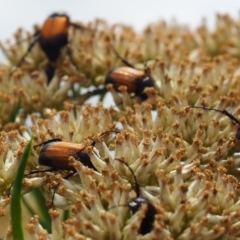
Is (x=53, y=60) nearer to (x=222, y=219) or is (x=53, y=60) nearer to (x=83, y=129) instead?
(x=83, y=129)

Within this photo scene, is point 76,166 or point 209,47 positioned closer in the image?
point 76,166

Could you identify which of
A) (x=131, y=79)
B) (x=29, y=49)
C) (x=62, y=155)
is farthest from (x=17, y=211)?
(x=29, y=49)

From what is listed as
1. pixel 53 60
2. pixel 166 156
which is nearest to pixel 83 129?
pixel 166 156

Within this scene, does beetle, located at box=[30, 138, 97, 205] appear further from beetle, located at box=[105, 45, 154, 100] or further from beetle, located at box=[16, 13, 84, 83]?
beetle, located at box=[16, 13, 84, 83]

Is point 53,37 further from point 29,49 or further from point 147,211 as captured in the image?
point 147,211

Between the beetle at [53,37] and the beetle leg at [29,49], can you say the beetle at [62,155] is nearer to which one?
the beetle at [53,37]

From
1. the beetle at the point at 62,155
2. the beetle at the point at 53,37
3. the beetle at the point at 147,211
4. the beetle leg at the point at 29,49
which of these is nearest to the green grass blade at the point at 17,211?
the beetle at the point at 62,155

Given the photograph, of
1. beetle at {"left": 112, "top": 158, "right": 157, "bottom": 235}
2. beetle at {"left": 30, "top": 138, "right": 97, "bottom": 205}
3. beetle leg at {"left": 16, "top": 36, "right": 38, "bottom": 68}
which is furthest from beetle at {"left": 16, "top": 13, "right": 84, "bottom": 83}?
beetle at {"left": 112, "top": 158, "right": 157, "bottom": 235}
